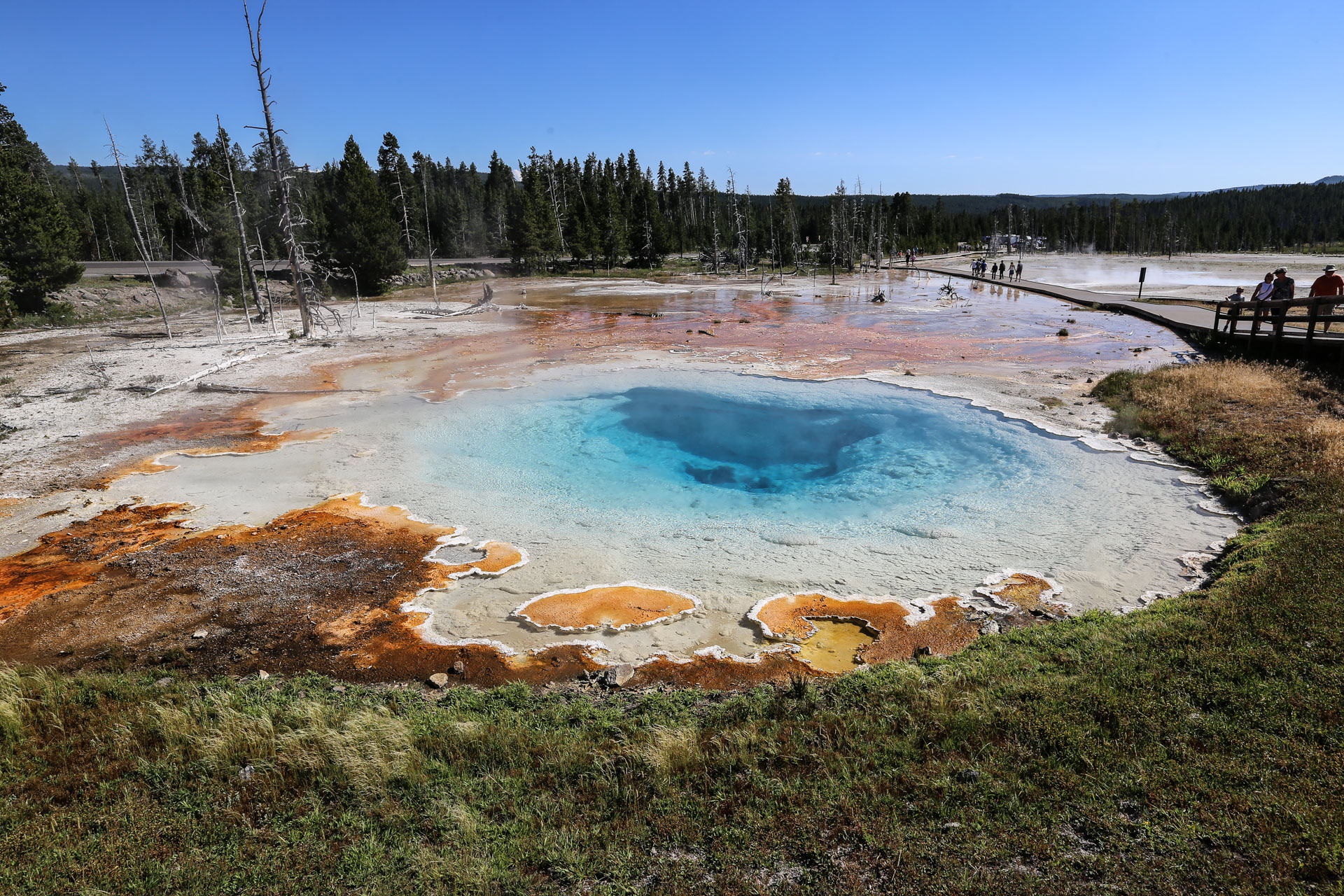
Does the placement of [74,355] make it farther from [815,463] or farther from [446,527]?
[815,463]

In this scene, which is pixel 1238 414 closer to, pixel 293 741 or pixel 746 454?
pixel 746 454

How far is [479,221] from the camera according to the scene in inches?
3123

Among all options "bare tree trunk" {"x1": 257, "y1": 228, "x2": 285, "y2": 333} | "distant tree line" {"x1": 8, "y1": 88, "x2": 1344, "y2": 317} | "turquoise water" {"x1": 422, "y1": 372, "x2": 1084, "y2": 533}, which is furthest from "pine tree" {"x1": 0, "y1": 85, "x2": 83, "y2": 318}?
"turquoise water" {"x1": 422, "y1": 372, "x2": 1084, "y2": 533}

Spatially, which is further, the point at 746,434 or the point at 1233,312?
the point at 1233,312

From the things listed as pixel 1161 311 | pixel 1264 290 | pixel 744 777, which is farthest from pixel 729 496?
pixel 1161 311

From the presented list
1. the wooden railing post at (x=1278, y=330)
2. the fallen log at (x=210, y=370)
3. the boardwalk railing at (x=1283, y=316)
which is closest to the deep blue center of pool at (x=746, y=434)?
the boardwalk railing at (x=1283, y=316)

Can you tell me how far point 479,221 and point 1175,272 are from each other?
6945 centimetres

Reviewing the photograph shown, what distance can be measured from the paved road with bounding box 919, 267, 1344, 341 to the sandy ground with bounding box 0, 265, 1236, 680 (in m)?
0.86

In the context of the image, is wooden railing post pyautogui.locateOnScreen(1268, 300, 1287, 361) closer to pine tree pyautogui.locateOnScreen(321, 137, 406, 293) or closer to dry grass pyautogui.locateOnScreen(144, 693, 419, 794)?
dry grass pyautogui.locateOnScreen(144, 693, 419, 794)

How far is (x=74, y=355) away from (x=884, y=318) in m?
33.2

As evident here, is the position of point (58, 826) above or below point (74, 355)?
below

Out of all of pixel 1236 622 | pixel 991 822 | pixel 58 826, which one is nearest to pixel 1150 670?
pixel 1236 622

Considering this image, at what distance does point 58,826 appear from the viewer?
4.23 meters

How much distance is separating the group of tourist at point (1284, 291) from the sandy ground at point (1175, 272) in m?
18.8
